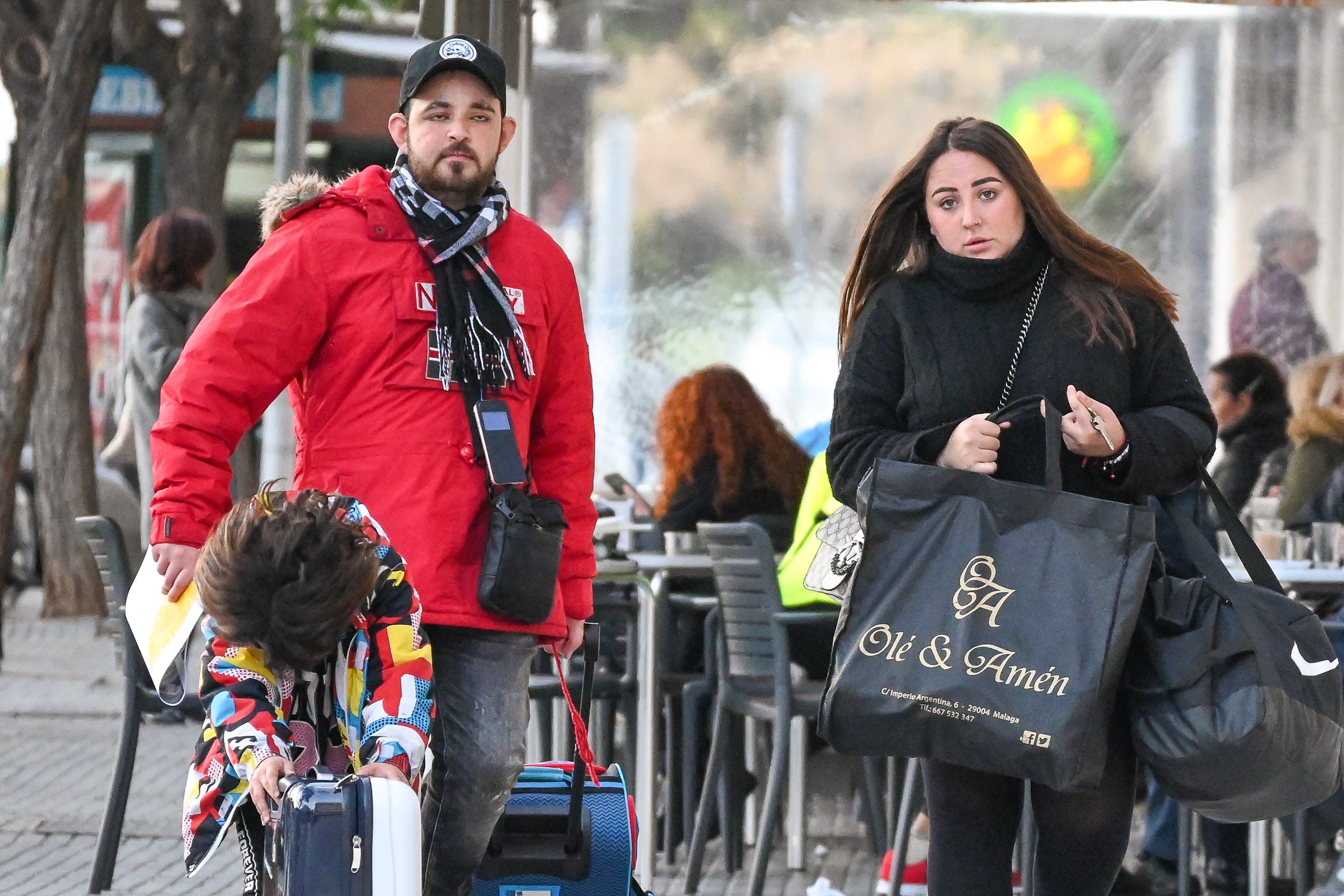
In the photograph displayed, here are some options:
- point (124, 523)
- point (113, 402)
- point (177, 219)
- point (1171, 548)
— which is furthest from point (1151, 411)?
point (113, 402)

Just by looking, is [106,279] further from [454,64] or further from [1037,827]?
[1037,827]

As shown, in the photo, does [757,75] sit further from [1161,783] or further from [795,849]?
[1161,783]

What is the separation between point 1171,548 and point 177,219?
5.60 metres

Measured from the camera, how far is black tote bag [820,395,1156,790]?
286cm

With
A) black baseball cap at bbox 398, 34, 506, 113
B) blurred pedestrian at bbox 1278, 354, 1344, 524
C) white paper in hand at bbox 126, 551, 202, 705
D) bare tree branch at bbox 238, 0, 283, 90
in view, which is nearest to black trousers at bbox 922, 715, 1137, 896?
white paper in hand at bbox 126, 551, 202, 705

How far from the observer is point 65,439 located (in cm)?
1228

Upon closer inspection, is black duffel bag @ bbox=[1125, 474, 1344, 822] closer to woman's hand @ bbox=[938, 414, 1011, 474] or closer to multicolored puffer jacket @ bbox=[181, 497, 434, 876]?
woman's hand @ bbox=[938, 414, 1011, 474]

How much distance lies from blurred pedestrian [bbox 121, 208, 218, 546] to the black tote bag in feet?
17.5

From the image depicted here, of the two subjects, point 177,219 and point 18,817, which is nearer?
point 18,817

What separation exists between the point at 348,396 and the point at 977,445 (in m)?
1.16

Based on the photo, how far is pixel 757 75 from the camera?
10.9 m

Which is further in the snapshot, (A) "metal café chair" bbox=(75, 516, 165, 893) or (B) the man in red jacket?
(A) "metal café chair" bbox=(75, 516, 165, 893)

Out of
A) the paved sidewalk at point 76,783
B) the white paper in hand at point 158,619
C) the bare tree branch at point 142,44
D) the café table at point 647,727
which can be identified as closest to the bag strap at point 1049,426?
the white paper in hand at point 158,619

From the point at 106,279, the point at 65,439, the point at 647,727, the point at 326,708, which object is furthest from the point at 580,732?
the point at 106,279
